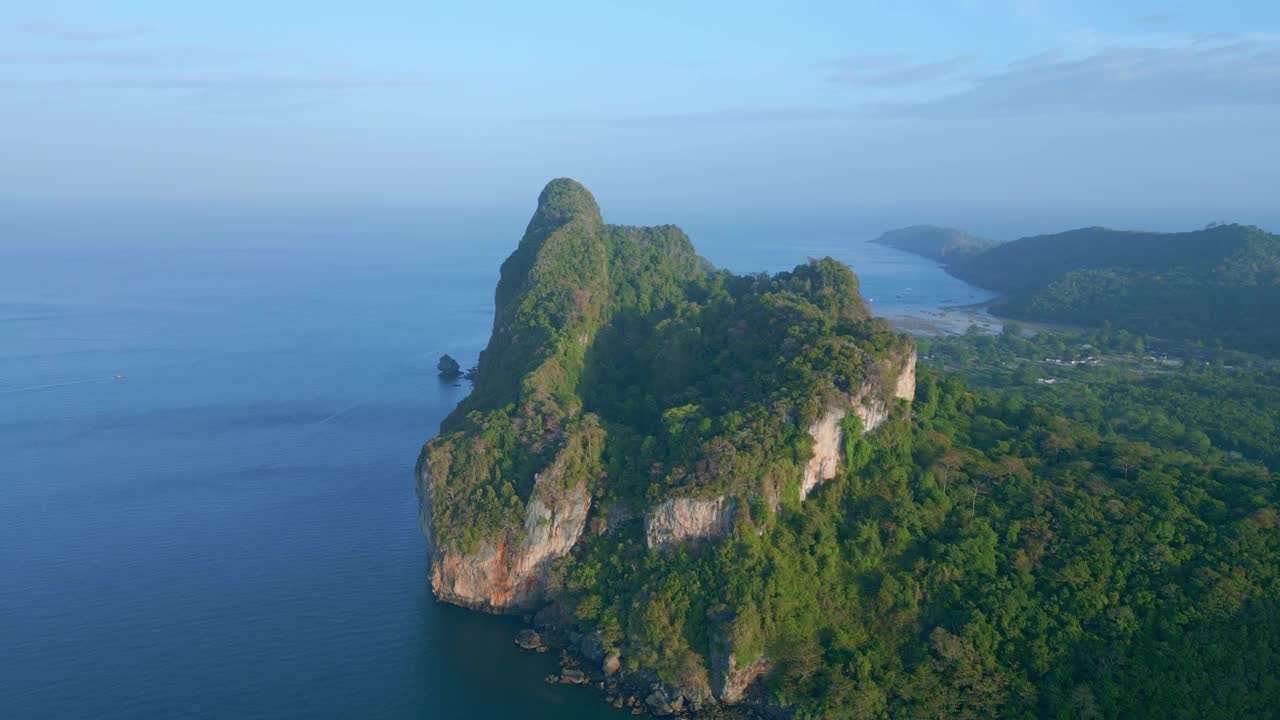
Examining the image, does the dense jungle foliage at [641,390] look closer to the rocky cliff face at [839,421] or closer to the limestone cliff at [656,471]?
the limestone cliff at [656,471]

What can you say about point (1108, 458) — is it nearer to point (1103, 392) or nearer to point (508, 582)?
point (508, 582)

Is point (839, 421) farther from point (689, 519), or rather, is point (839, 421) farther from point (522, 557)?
point (522, 557)

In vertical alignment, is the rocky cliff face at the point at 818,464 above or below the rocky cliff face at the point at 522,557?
above

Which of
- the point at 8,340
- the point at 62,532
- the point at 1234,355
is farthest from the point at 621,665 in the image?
the point at 8,340

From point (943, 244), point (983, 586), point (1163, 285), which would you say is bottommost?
point (983, 586)

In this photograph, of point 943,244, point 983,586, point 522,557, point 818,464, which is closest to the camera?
point 983,586

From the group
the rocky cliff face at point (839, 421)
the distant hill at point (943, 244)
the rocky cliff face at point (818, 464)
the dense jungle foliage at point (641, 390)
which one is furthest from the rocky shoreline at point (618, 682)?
the distant hill at point (943, 244)

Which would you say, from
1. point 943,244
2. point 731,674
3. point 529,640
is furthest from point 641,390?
point 943,244
